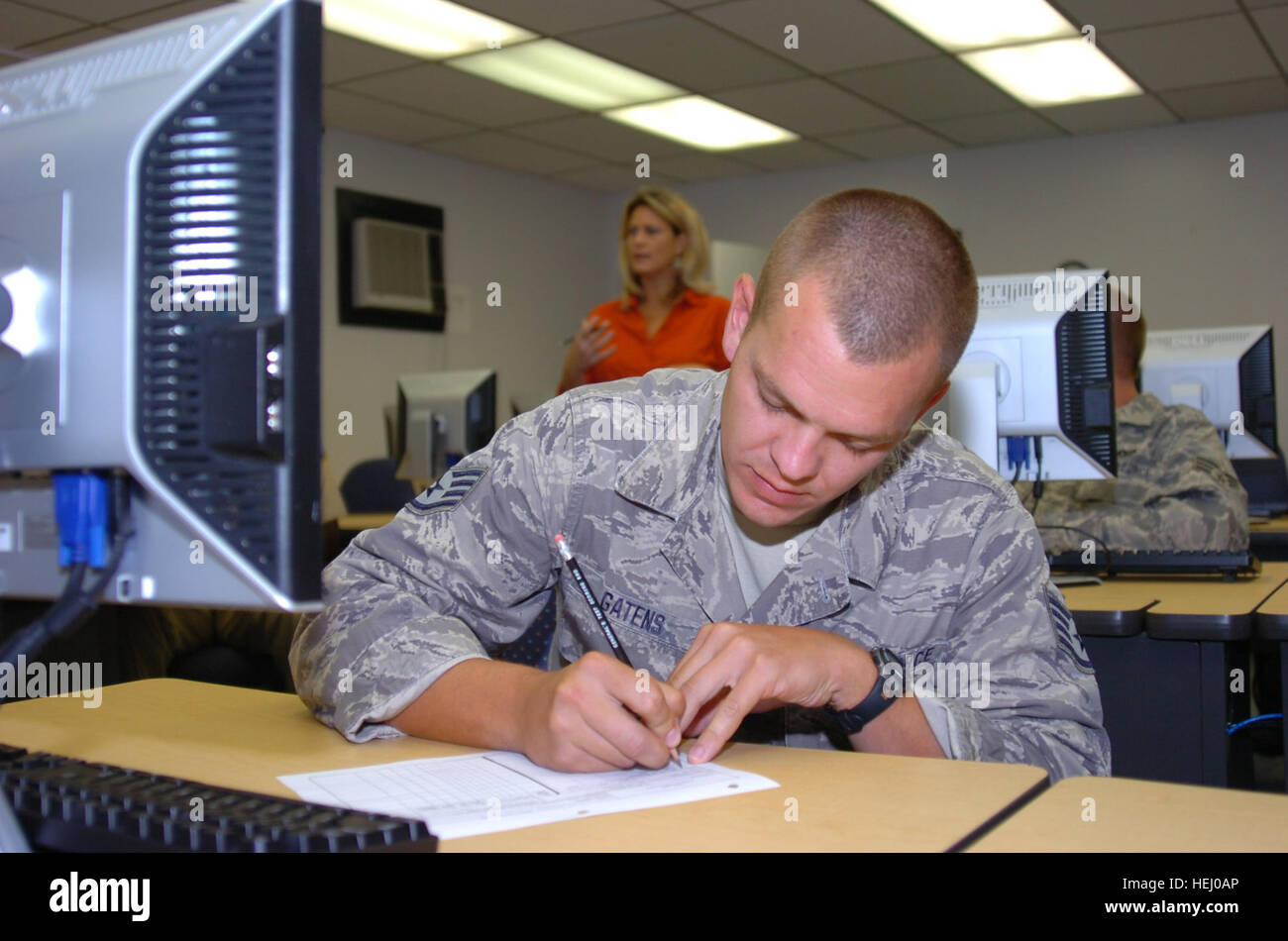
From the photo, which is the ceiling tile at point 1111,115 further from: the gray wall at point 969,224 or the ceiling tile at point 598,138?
the ceiling tile at point 598,138

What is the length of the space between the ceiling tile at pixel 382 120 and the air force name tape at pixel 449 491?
4288mm

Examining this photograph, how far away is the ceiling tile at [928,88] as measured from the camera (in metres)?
4.91

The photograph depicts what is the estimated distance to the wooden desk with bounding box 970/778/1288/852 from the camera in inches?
27.1

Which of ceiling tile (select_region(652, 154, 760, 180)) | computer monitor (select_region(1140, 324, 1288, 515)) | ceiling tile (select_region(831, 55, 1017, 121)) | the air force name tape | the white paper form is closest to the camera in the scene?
the white paper form

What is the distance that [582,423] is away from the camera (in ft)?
4.03

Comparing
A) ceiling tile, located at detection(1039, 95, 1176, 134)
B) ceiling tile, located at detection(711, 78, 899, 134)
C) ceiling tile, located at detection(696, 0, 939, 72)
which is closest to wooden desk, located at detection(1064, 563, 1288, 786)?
ceiling tile, located at detection(696, 0, 939, 72)

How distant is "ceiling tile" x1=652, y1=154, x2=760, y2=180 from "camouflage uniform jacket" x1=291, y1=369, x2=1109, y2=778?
213 inches

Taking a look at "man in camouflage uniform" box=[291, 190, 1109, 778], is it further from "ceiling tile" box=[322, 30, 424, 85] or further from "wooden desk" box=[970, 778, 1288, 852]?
"ceiling tile" box=[322, 30, 424, 85]

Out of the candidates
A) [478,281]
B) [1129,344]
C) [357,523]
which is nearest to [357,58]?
[478,281]

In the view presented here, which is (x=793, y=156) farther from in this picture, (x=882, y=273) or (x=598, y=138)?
(x=882, y=273)

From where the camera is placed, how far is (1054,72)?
507 cm

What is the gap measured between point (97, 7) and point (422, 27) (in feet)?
3.53

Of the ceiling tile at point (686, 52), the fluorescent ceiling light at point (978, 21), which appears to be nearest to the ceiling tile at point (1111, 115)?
the fluorescent ceiling light at point (978, 21)
